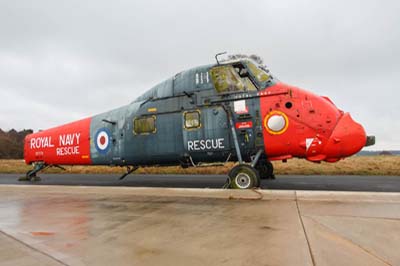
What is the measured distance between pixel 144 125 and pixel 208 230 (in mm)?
6813

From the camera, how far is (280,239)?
317cm

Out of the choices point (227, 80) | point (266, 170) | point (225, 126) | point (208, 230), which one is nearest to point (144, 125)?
A: point (225, 126)

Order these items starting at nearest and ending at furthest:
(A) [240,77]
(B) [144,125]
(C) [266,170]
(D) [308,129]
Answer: (D) [308,129] < (A) [240,77] < (B) [144,125] < (C) [266,170]

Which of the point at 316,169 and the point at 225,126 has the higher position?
the point at 225,126

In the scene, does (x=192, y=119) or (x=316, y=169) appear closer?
(x=192, y=119)

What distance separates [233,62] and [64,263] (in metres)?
7.50

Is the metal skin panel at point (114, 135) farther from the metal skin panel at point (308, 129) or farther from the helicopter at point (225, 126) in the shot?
the metal skin panel at point (308, 129)

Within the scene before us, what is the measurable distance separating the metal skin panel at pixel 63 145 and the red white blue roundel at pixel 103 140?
0.43 metres

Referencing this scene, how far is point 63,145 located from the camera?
11.4 meters

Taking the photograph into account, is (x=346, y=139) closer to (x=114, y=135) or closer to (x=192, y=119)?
(x=192, y=119)

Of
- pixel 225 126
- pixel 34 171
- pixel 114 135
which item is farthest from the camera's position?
pixel 34 171

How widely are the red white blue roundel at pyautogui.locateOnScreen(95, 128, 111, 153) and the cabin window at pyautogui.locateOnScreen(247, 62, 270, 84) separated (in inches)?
210

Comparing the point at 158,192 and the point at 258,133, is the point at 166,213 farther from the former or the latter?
the point at 258,133

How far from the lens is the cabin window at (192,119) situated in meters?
9.21
